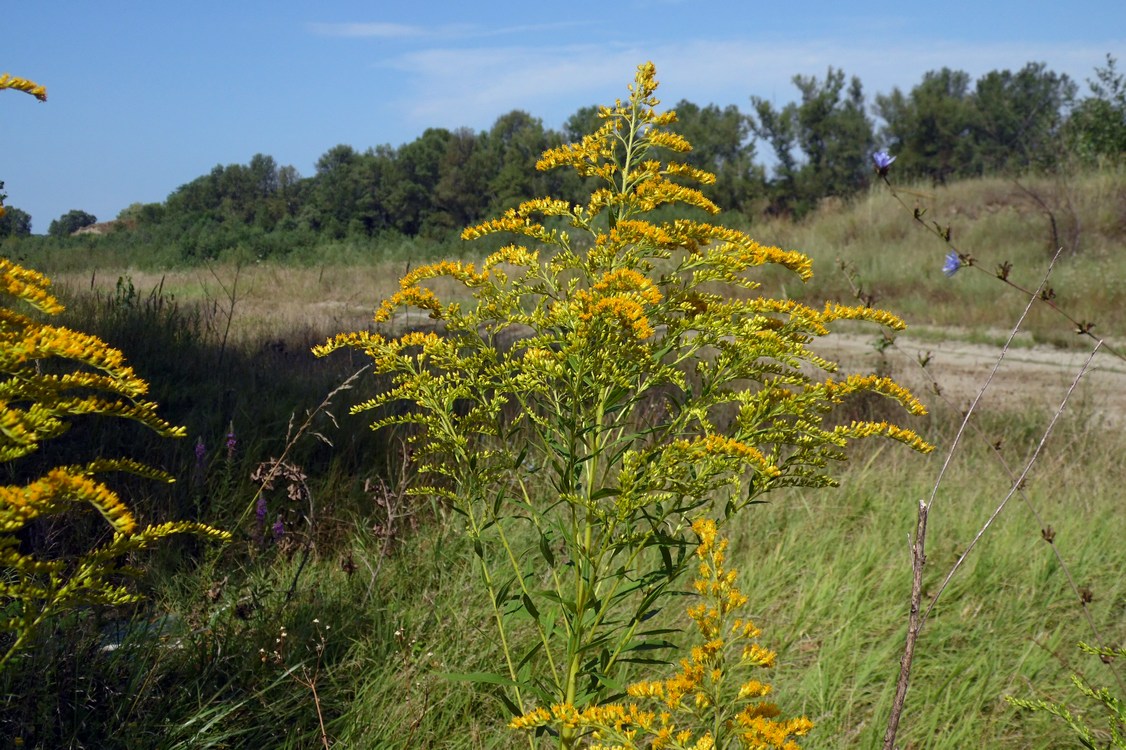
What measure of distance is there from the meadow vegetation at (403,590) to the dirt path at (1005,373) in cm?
100

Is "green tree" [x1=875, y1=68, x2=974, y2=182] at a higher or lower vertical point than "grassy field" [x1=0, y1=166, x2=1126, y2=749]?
higher

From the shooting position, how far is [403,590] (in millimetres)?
3244

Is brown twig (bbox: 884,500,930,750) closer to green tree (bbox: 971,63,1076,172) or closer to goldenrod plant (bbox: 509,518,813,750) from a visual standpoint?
goldenrod plant (bbox: 509,518,813,750)

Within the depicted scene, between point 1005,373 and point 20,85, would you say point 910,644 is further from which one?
point 1005,373

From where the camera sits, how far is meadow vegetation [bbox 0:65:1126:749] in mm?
2537

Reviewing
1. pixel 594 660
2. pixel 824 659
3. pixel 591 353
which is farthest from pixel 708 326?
pixel 824 659

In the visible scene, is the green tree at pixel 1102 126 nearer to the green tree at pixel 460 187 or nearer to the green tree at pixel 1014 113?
the green tree at pixel 1014 113

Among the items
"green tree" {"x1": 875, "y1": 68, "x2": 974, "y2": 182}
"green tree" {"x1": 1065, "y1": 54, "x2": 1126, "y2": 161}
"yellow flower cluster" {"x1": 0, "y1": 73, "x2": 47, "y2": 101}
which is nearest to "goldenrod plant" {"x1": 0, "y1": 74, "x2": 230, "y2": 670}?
"yellow flower cluster" {"x1": 0, "y1": 73, "x2": 47, "y2": 101}

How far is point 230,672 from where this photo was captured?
8.76 ft

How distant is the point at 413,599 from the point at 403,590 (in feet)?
0.16

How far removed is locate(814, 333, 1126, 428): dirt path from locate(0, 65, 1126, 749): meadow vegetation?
100 centimetres

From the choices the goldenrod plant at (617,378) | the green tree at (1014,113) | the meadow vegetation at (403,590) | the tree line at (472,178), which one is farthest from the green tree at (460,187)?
the goldenrod plant at (617,378)

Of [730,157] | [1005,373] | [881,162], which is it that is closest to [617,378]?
[881,162]

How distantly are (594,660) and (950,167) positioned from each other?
46791mm
